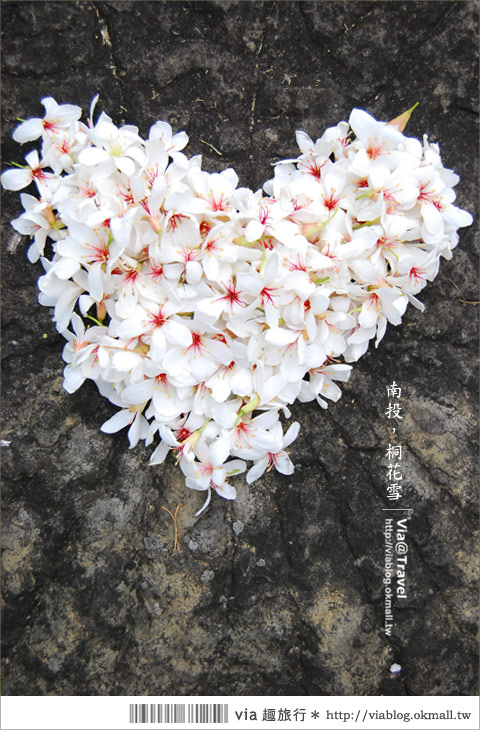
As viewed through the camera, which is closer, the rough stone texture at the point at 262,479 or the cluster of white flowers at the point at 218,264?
the cluster of white flowers at the point at 218,264

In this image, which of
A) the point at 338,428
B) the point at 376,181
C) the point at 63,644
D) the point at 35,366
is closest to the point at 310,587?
the point at 338,428

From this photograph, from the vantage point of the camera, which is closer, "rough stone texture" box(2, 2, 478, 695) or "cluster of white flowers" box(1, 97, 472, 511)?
"cluster of white flowers" box(1, 97, 472, 511)

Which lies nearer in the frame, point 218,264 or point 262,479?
point 218,264

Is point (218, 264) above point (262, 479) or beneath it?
above

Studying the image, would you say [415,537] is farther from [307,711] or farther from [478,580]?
[307,711]
